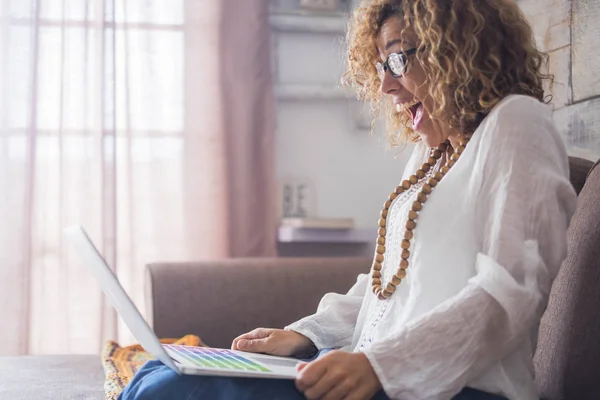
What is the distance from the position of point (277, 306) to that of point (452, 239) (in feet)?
3.08

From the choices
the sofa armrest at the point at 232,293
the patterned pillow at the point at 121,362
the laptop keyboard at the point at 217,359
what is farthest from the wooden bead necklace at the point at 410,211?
the sofa armrest at the point at 232,293

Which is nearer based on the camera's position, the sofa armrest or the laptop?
the laptop

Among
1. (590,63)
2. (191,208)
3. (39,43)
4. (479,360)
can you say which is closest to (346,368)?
(479,360)

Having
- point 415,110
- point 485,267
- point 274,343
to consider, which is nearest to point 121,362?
point 274,343

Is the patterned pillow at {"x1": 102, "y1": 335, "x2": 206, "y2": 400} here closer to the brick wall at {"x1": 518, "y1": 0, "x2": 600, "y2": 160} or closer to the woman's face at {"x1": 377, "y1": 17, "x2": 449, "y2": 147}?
the woman's face at {"x1": 377, "y1": 17, "x2": 449, "y2": 147}

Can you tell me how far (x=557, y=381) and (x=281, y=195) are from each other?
1.61 meters

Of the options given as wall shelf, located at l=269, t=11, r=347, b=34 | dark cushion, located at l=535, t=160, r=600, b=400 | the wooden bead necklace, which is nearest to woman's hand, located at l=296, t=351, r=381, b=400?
the wooden bead necklace

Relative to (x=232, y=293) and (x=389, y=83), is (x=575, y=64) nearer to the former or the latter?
(x=389, y=83)

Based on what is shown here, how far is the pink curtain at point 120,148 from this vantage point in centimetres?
242

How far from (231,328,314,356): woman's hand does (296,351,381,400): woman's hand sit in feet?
0.77

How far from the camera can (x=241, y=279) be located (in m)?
1.88

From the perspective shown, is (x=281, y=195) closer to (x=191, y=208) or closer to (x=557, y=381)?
(x=191, y=208)

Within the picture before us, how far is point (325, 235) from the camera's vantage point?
249cm

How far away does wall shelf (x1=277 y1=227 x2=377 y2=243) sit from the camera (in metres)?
2.49
